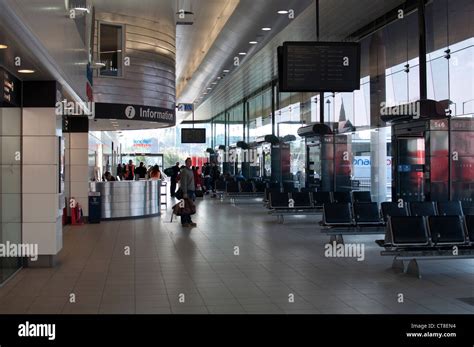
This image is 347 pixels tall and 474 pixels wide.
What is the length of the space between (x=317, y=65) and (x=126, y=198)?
8366 mm

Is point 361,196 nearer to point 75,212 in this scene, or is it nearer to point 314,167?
point 314,167

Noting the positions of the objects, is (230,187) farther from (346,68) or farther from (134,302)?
(134,302)

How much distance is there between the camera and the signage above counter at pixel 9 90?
846 centimetres

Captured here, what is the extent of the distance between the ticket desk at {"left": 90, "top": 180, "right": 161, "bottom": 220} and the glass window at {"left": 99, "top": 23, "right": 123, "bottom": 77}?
3.22 m

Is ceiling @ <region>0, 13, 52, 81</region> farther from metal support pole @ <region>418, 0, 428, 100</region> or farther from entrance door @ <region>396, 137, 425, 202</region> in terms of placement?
entrance door @ <region>396, 137, 425, 202</region>

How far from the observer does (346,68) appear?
38.9ft

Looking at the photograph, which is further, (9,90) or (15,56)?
(9,90)

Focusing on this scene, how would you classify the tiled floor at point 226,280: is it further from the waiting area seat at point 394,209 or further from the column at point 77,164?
the column at point 77,164

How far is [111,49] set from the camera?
18.3 metres

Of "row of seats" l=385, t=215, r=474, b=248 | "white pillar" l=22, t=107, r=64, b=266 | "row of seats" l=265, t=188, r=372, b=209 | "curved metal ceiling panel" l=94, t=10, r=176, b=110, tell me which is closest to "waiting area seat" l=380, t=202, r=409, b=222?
"row of seats" l=385, t=215, r=474, b=248

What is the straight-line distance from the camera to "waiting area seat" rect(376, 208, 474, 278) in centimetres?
910

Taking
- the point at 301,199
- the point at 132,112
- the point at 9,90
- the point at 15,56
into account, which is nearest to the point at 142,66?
the point at 132,112

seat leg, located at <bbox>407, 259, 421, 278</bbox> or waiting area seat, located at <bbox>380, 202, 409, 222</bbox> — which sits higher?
waiting area seat, located at <bbox>380, 202, 409, 222</bbox>

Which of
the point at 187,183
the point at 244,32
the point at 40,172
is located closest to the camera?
the point at 40,172
